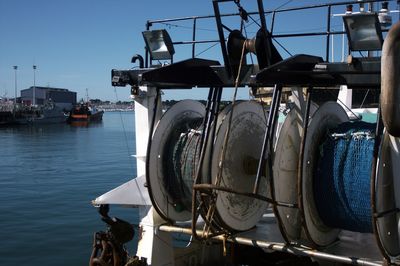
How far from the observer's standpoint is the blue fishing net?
660 cm

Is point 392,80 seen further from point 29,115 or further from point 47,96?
point 47,96

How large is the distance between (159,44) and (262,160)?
9.63 feet

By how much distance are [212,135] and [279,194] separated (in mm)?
1323

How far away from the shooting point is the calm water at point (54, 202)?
13.8 m

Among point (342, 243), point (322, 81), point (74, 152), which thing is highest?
point (322, 81)

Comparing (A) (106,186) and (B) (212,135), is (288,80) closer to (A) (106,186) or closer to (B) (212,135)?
(B) (212,135)

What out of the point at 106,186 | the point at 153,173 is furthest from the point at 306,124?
the point at 106,186

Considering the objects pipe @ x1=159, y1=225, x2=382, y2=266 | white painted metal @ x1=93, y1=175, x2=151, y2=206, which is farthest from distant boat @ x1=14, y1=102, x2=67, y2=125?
pipe @ x1=159, y1=225, x2=382, y2=266

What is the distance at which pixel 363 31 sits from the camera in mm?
5906

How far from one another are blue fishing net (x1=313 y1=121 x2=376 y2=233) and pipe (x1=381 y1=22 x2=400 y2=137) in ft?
7.51

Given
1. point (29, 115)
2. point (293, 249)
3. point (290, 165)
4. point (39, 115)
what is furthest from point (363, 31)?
point (39, 115)

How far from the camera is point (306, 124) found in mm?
6520

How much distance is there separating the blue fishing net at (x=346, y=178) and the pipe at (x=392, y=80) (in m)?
2.29

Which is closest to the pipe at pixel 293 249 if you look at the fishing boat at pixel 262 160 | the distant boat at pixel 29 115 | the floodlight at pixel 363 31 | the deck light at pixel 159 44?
the fishing boat at pixel 262 160
